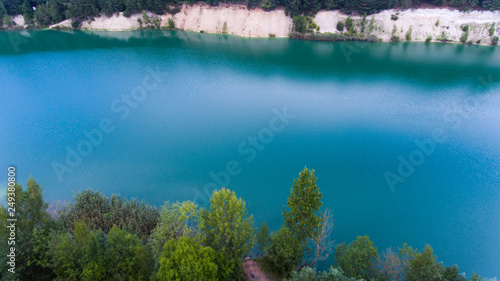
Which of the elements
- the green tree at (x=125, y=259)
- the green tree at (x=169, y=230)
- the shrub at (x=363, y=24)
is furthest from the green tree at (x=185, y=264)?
the shrub at (x=363, y=24)

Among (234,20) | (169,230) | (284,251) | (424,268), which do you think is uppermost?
(234,20)

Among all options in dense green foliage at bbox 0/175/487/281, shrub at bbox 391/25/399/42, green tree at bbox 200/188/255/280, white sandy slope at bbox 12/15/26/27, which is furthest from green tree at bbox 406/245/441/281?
white sandy slope at bbox 12/15/26/27

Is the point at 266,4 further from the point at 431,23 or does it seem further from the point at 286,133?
the point at 286,133

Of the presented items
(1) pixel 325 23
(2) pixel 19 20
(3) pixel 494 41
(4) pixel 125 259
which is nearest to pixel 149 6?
(2) pixel 19 20

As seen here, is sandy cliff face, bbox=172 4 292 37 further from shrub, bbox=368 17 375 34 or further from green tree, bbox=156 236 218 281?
green tree, bbox=156 236 218 281

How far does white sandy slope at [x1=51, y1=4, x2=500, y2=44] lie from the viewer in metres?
54.0

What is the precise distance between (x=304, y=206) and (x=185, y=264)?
6.65 m

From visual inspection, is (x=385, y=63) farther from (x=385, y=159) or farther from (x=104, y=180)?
(x=104, y=180)

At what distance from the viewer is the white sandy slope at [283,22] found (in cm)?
5400

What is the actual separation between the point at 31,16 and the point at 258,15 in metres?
54.3

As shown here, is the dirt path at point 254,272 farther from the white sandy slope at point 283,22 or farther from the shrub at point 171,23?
the shrub at point 171,23

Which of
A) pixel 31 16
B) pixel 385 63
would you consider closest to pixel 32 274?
pixel 385 63

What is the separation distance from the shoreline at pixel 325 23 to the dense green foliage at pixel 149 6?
42.8 inches

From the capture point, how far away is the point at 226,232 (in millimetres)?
14781
